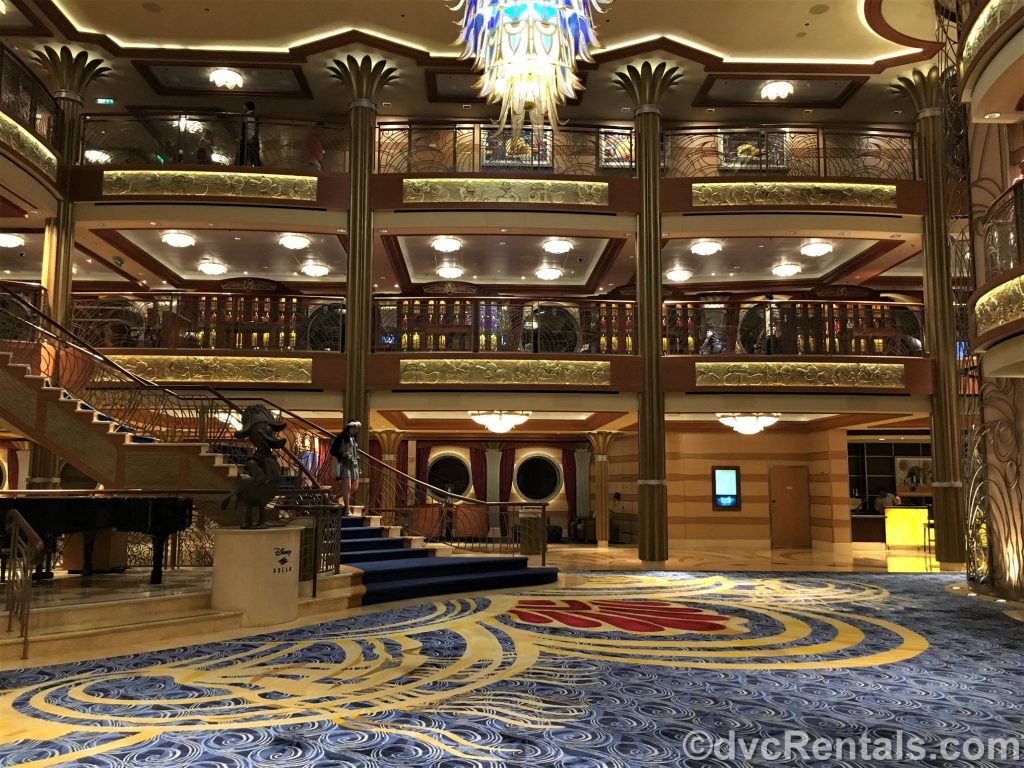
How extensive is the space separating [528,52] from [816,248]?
10.3 metres

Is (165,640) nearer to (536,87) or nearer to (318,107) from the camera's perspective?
(536,87)

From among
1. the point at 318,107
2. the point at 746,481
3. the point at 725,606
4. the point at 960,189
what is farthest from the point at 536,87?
the point at 746,481

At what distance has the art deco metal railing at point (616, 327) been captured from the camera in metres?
12.4

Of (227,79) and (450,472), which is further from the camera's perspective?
(450,472)

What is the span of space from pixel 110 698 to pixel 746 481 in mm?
14051

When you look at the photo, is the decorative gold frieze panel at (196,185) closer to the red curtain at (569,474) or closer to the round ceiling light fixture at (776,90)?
the round ceiling light fixture at (776,90)

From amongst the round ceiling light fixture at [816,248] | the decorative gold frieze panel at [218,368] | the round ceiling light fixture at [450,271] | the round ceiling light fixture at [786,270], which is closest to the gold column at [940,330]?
the round ceiling light fixture at [816,248]

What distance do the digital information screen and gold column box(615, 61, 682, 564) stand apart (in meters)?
4.59

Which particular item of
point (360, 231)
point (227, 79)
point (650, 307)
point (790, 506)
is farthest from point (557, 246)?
point (790, 506)

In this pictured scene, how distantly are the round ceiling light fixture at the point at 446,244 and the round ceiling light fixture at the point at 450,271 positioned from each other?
122 centimetres

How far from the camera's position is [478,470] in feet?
64.4

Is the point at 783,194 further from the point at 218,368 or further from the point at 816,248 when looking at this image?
the point at 218,368

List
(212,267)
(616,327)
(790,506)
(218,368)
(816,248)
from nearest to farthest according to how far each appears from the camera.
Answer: (218,368)
(616,327)
(816,248)
(212,267)
(790,506)

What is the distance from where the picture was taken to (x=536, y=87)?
5.12m
